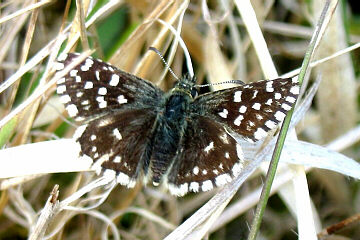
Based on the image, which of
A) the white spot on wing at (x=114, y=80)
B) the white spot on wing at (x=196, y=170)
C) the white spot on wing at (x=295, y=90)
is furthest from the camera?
the white spot on wing at (x=114, y=80)

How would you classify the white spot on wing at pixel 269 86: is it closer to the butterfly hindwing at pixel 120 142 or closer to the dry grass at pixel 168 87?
the dry grass at pixel 168 87

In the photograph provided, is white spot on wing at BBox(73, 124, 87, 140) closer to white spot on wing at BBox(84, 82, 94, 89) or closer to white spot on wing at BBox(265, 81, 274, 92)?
white spot on wing at BBox(84, 82, 94, 89)

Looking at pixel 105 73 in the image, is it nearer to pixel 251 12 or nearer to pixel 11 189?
pixel 251 12

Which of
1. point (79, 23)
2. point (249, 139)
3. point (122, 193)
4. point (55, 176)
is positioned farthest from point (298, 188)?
point (55, 176)

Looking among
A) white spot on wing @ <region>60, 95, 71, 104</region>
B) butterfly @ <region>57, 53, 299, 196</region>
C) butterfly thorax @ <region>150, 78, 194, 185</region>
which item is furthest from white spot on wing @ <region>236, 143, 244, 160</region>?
white spot on wing @ <region>60, 95, 71, 104</region>

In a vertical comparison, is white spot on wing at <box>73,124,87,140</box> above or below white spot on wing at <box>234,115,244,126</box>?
below

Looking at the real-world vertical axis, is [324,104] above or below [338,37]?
below

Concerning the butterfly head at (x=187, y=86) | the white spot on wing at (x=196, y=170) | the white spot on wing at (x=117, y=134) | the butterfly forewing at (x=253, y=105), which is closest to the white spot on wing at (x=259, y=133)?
the butterfly forewing at (x=253, y=105)

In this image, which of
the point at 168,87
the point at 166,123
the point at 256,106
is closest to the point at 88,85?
the point at 166,123
